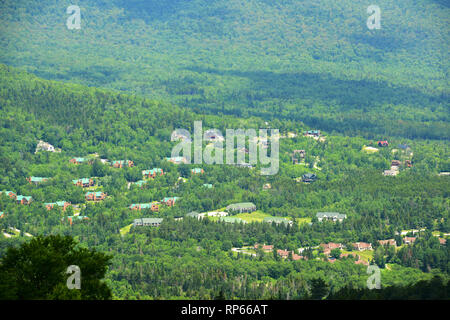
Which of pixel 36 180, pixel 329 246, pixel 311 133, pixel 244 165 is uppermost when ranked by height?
pixel 311 133

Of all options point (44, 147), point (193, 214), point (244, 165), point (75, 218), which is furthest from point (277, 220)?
point (44, 147)

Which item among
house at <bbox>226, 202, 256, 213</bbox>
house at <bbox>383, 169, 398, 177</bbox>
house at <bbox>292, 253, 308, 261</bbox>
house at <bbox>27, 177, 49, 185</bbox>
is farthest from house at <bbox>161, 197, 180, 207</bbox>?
house at <bbox>383, 169, 398, 177</bbox>

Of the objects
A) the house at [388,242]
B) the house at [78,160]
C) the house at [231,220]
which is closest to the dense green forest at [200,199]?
the house at [388,242]

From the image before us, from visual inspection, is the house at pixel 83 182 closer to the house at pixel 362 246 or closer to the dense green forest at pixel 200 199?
the dense green forest at pixel 200 199

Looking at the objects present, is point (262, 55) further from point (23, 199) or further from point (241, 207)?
point (23, 199)

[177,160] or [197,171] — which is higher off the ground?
[177,160]

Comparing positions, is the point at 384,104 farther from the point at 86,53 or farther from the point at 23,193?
the point at 23,193

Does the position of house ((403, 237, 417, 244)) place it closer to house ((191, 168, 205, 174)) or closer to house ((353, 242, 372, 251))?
house ((353, 242, 372, 251))
